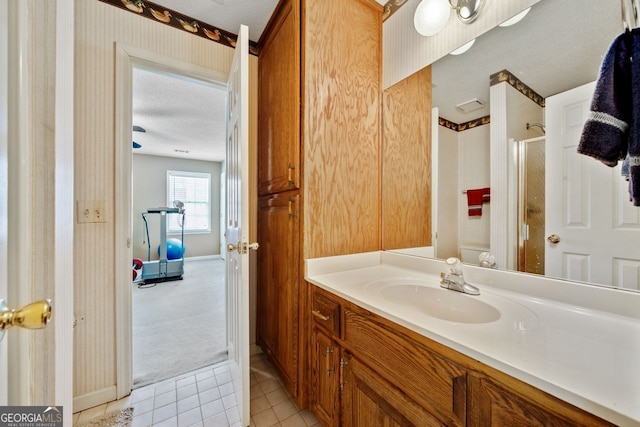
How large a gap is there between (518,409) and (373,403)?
507 mm

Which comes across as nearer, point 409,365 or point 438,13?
point 409,365

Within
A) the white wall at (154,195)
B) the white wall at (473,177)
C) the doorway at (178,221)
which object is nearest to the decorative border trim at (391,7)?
the white wall at (473,177)

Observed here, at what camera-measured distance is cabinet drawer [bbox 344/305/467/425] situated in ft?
2.04

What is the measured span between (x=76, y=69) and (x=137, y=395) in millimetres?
2004

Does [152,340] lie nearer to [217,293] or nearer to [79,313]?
[79,313]

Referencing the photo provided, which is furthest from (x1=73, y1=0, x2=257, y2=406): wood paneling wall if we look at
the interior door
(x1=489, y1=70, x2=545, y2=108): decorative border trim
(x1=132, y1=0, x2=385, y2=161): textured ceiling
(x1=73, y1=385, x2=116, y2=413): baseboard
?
(x1=489, y1=70, x2=545, y2=108): decorative border trim

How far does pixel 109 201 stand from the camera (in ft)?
4.92

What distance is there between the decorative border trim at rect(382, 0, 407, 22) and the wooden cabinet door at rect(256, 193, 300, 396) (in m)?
1.29

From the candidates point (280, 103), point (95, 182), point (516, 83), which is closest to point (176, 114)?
point (95, 182)

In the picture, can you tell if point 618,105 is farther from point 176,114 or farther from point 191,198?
point 191,198

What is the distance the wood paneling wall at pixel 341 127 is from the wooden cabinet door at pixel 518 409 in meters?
0.87

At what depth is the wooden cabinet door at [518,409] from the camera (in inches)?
17.5

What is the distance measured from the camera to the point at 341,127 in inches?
55.1

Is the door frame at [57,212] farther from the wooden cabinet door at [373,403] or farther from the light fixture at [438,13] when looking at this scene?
the light fixture at [438,13]
